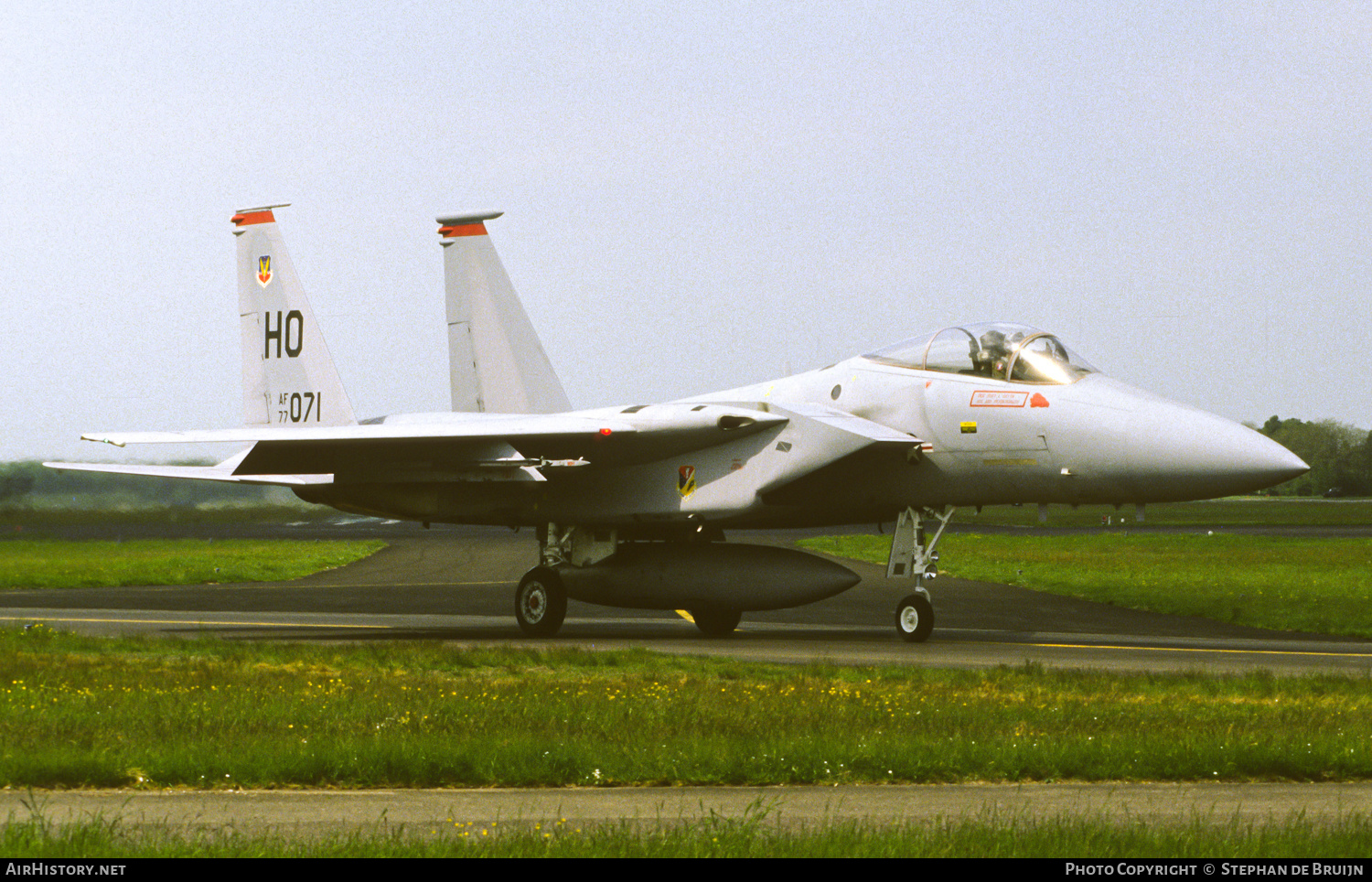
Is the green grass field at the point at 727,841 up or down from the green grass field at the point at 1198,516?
up

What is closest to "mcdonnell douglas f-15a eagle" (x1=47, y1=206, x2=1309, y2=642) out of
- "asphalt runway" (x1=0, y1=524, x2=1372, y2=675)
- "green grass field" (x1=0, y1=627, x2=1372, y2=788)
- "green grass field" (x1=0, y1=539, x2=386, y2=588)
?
"asphalt runway" (x1=0, y1=524, x2=1372, y2=675)

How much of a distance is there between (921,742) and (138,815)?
457cm

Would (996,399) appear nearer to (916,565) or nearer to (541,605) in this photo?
(916,565)

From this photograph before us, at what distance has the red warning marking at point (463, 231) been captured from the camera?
78.4 feet

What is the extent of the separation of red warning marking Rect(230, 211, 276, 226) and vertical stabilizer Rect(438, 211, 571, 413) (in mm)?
2867

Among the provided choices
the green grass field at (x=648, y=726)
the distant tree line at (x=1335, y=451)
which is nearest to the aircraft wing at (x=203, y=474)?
the green grass field at (x=648, y=726)

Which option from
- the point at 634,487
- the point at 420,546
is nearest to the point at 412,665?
the point at 634,487

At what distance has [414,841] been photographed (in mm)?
6262

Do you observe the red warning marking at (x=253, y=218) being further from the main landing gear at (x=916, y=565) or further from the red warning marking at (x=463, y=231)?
the main landing gear at (x=916, y=565)

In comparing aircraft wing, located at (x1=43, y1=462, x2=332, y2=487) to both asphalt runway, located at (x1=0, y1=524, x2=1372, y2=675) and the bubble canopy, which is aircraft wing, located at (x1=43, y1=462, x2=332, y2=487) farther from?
the bubble canopy

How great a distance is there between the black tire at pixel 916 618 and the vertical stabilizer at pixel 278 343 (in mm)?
9785

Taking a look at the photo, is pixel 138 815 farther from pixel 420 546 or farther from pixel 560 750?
pixel 420 546

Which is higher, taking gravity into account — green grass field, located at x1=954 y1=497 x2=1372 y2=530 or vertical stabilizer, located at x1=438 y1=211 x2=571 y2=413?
vertical stabilizer, located at x1=438 y1=211 x2=571 y2=413

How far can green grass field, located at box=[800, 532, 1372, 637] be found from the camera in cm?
2328
